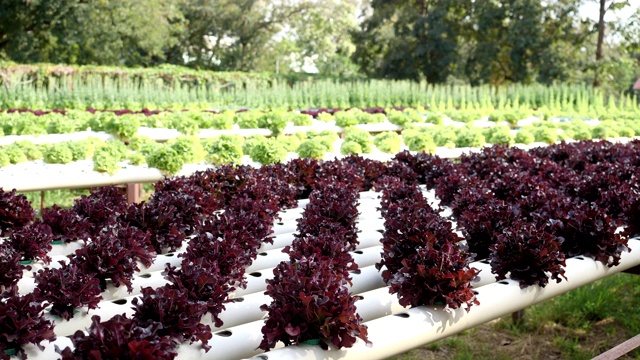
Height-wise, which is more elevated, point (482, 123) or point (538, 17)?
point (538, 17)

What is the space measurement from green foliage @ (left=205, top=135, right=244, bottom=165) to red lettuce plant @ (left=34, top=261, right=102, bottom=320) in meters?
4.60

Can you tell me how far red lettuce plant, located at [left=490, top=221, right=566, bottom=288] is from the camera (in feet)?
10.5

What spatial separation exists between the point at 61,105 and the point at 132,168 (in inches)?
322

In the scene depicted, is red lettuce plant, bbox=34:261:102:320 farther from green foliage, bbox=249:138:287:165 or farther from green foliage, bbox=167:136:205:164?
green foliage, bbox=249:138:287:165

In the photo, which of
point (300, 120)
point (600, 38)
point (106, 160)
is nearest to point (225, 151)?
point (106, 160)

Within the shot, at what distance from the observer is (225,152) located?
7270 mm

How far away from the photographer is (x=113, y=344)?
1.99m

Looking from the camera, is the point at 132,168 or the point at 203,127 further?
the point at 203,127

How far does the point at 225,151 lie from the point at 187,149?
0.47 meters

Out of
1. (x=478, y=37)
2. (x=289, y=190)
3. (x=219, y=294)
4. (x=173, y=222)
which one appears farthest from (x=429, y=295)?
(x=478, y=37)

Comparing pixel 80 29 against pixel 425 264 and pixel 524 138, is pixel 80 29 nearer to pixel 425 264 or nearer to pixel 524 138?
pixel 524 138

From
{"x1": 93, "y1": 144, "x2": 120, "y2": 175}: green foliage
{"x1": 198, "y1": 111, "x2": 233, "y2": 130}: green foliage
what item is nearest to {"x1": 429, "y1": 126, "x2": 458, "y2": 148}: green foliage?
{"x1": 198, "y1": 111, "x2": 233, "y2": 130}: green foliage

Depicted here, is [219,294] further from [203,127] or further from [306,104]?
[306,104]

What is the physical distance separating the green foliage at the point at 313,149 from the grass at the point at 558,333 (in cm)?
249
